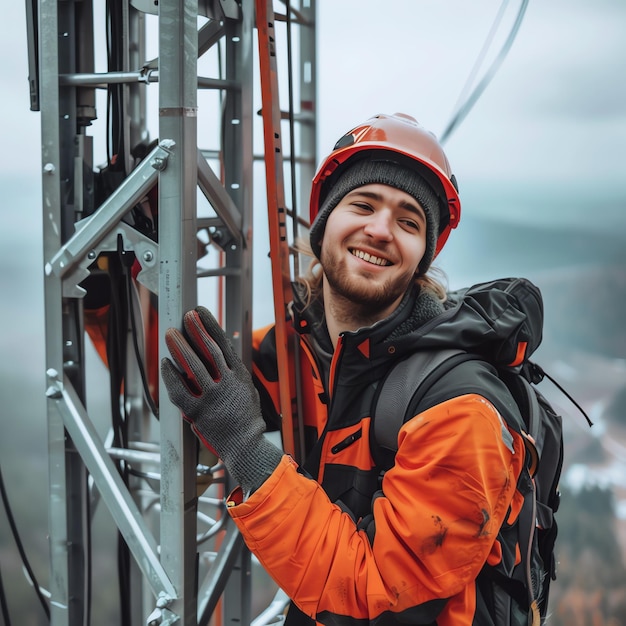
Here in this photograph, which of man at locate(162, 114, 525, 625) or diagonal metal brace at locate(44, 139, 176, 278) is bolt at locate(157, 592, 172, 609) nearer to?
man at locate(162, 114, 525, 625)

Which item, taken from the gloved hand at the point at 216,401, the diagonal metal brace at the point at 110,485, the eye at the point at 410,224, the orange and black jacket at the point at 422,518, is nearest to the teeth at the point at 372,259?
the eye at the point at 410,224

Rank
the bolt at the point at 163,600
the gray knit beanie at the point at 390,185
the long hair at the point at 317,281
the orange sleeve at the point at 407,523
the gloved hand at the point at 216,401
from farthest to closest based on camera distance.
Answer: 1. the long hair at the point at 317,281
2. the gray knit beanie at the point at 390,185
3. the bolt at the point at 163,600
4. the gloved hand at the point at 216,401
5. the orange sleeve at the point at 407,523

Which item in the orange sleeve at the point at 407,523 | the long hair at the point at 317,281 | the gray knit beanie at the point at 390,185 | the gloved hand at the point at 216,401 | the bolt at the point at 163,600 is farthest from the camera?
the long hair at the point at 317,281

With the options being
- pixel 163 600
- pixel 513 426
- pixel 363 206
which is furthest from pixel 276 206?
pixel 163 600

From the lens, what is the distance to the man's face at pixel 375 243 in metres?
1.60

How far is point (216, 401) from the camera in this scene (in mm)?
1359

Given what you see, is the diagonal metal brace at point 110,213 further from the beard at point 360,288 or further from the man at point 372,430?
the beard at point 360,288

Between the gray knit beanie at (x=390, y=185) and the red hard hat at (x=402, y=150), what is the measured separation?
2 centimetres

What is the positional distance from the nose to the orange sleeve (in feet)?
1.54

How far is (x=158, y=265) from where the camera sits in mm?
1441

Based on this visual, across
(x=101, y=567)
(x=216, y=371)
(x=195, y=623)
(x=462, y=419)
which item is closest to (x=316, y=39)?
(x=216, y=371)

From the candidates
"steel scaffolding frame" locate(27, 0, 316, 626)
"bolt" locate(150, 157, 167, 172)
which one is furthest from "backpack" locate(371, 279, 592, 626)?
"bolt" locate(150, 157, 167, 172)

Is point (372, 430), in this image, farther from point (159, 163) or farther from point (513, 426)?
point (159, 163)

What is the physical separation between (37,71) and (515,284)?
4.28 feet
